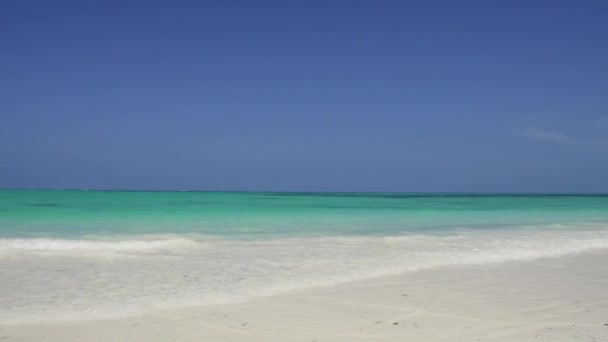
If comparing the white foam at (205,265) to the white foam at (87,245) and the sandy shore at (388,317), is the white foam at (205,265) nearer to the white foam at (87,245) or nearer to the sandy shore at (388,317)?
the white foam at (87,245)

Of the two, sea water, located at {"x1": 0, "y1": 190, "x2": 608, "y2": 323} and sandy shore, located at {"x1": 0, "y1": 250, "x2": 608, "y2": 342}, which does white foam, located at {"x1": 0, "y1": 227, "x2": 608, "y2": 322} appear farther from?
sandy shore, located at {"x1": 0, "y1": 250, "x2": 608, "y2": 342}

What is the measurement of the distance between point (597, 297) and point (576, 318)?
118 cm

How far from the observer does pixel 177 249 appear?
9320mm

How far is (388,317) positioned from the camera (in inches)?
175

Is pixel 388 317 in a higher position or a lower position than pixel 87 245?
higher

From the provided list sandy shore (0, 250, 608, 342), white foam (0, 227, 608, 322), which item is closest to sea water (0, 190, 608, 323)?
white foam (0, 227, 608, 322)

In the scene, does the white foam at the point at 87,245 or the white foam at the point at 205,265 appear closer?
the white foam at the point at 205,265

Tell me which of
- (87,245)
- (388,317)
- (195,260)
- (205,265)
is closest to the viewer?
(388,317)

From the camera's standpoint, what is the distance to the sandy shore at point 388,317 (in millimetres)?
3947

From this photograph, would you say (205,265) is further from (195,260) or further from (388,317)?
(388,317)

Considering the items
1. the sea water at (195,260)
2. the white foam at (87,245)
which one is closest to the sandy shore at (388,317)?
the sea water at (195,260)

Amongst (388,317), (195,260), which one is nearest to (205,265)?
(195,260)

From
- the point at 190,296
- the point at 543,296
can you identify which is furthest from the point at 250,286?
the point at 543,296

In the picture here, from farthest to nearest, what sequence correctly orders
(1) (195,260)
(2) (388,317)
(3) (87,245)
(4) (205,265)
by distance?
(3) (87,245) < (1) (195,260) < (4) (205,265) < (2) (388,317)
